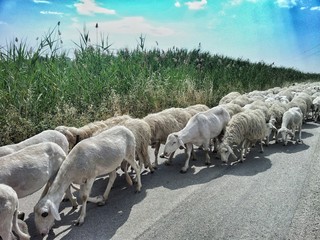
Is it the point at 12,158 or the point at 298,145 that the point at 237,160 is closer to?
the point at 298,145

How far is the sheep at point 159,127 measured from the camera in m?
6.67

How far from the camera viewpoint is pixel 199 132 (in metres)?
6.77

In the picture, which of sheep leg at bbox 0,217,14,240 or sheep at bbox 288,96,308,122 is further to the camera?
sheep at bbox 288,96,308,122

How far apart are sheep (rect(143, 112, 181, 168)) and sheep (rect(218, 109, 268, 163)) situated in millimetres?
1042

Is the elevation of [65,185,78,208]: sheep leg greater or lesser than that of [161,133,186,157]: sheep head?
lesser

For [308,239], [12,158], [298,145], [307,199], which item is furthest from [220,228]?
[298,145]

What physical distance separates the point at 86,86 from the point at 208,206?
5295 mm

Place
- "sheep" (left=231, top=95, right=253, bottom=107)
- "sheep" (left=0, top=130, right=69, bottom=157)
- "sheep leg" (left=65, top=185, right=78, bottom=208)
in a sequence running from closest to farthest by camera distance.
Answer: "sheep leg" (left=65, top=185, right=78, bottom=208), "sheep" (left=0, top=130, right=69, bottom=157), "sheep" (left=231, top=95, right=253, bottom=107)

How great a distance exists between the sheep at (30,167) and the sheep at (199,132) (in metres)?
2.43

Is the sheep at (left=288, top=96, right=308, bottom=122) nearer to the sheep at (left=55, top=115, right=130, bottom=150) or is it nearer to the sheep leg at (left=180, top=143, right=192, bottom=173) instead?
the sheep leg at (left=180, top=143, right=192, bottom=173)

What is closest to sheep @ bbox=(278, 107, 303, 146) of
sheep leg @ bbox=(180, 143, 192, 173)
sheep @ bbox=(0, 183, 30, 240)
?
sheep leg @ bbox=(180, 143, 192, 173)

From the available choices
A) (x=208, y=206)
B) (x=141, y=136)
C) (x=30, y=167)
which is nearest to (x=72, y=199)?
(x=30, y=167)

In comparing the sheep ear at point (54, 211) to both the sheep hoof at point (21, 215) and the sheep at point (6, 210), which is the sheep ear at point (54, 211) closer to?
the sheep at point (6, 210)

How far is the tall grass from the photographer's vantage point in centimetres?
687
